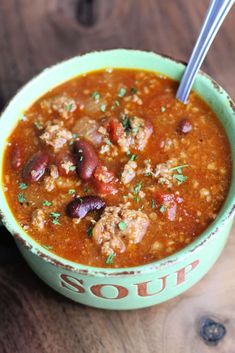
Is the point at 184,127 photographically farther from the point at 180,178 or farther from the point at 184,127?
the point at 180,178

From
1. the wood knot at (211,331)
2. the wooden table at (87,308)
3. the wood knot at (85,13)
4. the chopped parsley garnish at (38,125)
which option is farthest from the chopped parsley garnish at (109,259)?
the wood knot at (85,13)

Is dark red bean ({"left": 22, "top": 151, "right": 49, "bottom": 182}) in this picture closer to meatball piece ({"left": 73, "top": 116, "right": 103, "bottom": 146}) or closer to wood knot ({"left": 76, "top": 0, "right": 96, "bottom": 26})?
meatball piece ({"left": 73, "top": 116, "right": 103, "bottom": 146})

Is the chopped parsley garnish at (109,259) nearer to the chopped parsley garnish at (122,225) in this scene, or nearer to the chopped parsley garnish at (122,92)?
the chopped parsley garnish at (122,225)

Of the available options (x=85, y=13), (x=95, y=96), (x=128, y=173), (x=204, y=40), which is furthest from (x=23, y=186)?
(x=85, y=13)

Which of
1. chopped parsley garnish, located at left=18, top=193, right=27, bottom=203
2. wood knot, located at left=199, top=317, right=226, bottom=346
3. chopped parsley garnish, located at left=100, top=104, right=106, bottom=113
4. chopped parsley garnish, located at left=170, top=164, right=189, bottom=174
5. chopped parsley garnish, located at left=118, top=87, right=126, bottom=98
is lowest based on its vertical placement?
wood knot, located at left=199, top=317, right=226, bottom=346

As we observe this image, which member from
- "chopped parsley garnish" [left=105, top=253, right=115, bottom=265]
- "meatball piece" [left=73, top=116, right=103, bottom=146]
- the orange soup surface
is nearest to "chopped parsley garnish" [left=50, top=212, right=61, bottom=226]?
the orange soup surface
